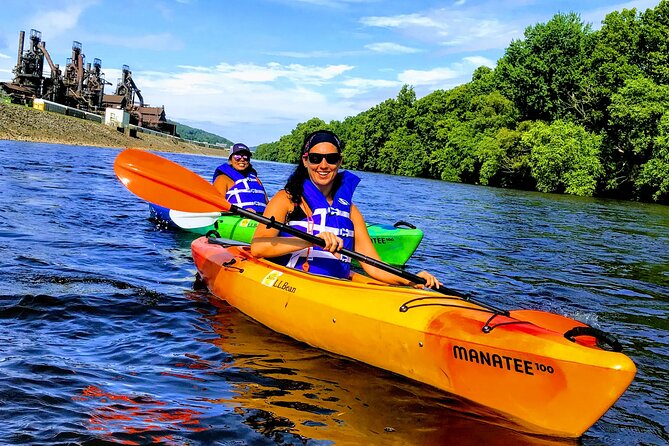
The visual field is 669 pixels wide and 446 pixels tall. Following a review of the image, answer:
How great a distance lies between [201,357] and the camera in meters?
4.62

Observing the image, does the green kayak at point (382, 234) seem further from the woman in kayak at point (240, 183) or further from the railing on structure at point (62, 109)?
the railing on structure at point (62, 109)

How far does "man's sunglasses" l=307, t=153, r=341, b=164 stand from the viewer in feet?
16.5

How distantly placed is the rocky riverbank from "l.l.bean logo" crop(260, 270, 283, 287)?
131ft

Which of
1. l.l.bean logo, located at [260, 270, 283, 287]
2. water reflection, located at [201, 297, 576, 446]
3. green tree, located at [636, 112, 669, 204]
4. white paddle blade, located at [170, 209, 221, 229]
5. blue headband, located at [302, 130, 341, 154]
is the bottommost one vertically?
water reflection, located at [201, 297, 576, 446]

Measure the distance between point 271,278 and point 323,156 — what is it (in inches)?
53.4

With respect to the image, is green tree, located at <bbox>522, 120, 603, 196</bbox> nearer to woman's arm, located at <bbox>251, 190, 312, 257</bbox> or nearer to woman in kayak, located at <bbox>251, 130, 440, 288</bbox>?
A: woman in kayak, located at <bbox>251, 130, 440, 288</bbox>

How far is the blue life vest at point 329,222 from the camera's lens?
207 inches

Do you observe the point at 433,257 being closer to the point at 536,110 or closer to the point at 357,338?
the point at 357,338

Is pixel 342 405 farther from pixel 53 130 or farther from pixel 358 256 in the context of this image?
pixel 53 130

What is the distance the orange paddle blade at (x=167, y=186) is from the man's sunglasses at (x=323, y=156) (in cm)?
127

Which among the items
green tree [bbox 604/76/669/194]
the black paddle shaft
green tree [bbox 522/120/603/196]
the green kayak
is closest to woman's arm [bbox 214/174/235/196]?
the green kayak

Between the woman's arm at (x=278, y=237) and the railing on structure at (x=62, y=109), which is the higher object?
the railing on structure at (x=62, y=109)

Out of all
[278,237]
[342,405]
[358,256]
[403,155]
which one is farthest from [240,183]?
[403,155]

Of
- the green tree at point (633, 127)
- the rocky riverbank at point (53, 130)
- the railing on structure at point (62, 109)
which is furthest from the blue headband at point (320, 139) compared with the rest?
the railing on structure at point (62, 109)
